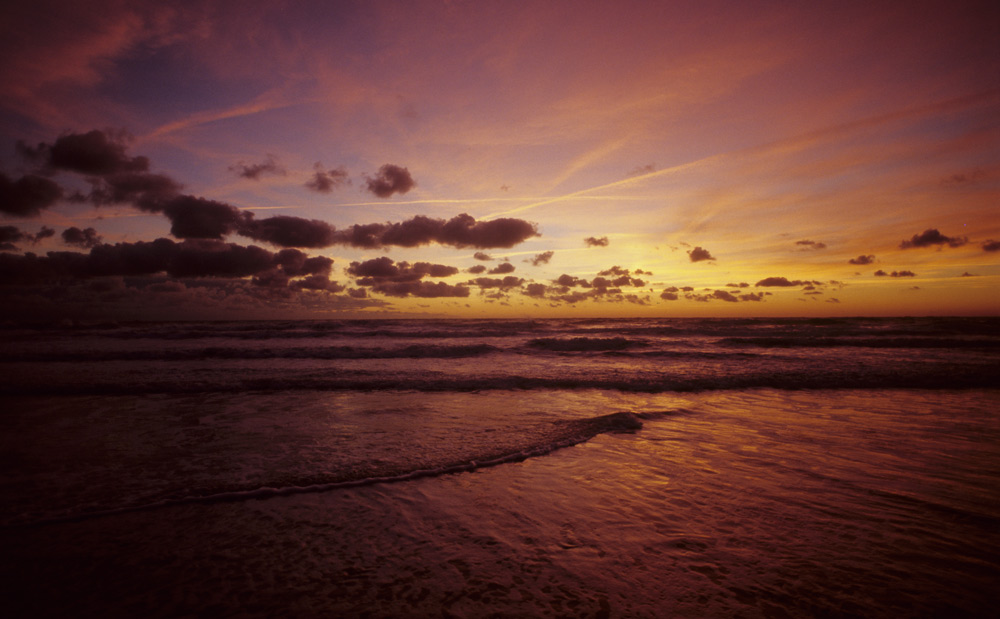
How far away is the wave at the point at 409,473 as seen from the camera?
5273mm

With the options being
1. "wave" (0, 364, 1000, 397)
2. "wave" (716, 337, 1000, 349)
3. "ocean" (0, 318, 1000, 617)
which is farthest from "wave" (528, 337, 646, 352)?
"ocean" (0, 318, 1000, 617)

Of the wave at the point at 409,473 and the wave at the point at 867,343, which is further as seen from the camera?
the wave at the point at 867,343

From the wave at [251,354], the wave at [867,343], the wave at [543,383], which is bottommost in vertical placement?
the wave at [251,354]

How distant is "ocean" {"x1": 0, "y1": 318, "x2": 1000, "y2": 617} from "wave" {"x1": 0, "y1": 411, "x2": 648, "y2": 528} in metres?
0.04

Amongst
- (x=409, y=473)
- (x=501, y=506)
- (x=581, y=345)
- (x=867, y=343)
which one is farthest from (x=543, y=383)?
(x=867, y=343)

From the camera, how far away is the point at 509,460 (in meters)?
7.02

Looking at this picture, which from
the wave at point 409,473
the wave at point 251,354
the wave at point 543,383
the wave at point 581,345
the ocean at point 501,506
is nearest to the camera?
the ocean at point 501,506

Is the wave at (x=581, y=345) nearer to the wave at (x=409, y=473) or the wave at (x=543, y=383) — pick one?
the wave at (x=543, y=383)

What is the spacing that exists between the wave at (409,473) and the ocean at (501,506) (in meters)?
0.04

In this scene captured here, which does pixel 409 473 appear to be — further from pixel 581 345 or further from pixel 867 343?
pixel 867 343

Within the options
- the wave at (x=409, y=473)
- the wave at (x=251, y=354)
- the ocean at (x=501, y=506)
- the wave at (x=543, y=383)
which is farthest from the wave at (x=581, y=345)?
the wave at (x=409, y=473)

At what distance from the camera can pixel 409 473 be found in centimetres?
647

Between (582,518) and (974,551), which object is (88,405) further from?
(974,551)

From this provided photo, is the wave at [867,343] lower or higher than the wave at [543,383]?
higher
